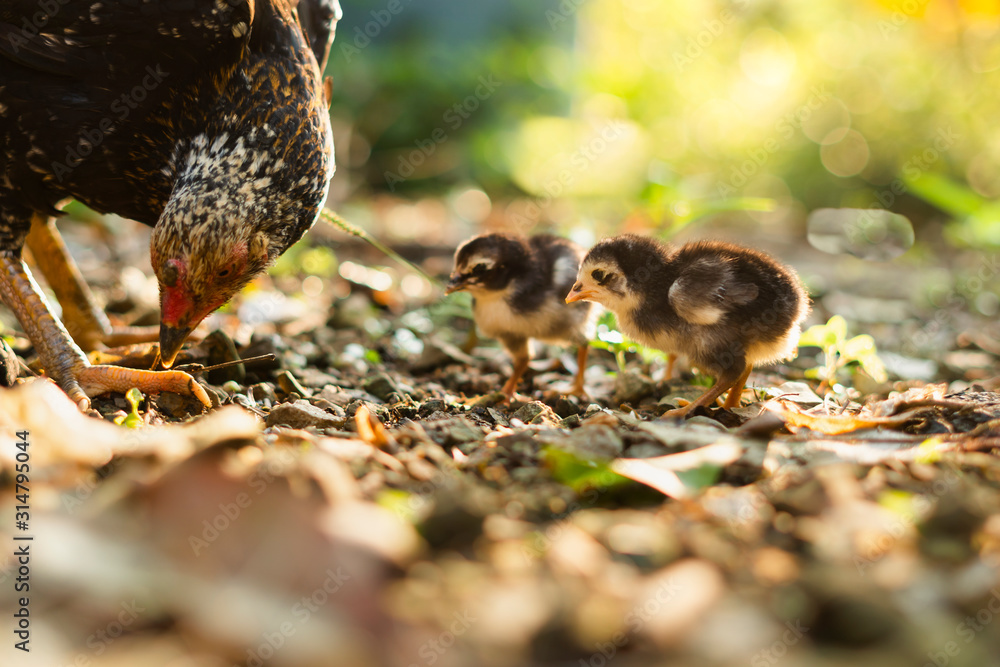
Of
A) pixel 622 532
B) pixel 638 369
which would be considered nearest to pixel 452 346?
pixel 638 369

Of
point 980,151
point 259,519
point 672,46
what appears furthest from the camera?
point 672,46

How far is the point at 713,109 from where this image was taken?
11898 mm

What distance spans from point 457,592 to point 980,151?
35.6ft

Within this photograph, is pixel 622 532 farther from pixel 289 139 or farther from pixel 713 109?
pixel 713 109

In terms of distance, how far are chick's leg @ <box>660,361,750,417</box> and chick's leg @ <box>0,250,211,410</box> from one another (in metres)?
1.86

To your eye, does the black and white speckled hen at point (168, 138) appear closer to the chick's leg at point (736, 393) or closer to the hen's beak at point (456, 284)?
the hen's beak at point (456, 284)

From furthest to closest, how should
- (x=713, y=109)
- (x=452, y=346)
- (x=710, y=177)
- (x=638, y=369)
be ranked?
1. (x=713, y=109)
2. (x=710, y=177)
3. (x=452, y=346)
4. (x=638, y=369)

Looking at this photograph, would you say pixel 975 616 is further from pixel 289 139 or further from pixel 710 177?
pixel 710 177

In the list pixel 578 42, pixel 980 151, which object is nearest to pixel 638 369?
pixel 980 151

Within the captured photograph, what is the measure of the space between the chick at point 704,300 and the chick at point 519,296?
42cm

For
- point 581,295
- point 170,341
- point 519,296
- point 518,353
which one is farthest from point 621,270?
point 170,341

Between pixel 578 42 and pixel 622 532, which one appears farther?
pixel 578 42

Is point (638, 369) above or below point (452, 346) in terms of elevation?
above

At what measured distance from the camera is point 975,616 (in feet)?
4.89
